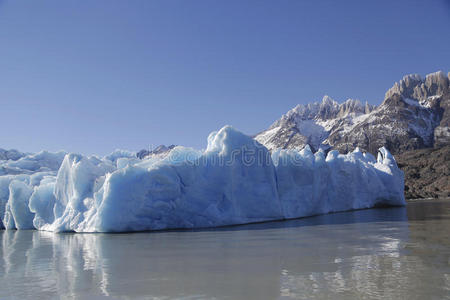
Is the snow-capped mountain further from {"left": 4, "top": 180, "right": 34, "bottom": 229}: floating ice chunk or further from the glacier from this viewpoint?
{"left": 4, "top": 180, "right": 34, "bottom": 229}: floating ice chunk

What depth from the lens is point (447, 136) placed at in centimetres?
9438

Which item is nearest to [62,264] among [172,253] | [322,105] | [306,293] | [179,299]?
[172,253]

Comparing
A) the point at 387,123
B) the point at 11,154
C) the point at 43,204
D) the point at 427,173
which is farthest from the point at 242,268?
the point at 387,123

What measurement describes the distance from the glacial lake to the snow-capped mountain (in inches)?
3204

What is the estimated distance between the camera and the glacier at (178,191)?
14742 millimetres

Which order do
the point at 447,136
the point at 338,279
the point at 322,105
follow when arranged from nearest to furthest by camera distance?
the point at 338,279 < the point at 447,136 < the point at 322,105

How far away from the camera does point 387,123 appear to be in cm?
10100

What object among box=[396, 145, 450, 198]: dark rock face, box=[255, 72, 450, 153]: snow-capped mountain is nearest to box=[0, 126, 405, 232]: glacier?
box=[396, 145, 450, 198]: dark rock face

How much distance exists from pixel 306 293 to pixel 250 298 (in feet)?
2.58

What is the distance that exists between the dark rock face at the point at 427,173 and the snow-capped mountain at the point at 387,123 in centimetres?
2756

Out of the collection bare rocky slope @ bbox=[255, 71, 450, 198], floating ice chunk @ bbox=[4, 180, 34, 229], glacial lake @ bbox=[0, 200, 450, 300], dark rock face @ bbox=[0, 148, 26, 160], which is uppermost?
bare rocky slope @ bbox=[255, 71, 450, 198]

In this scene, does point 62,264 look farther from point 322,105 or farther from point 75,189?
point 322,105

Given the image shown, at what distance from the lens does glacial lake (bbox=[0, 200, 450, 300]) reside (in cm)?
557

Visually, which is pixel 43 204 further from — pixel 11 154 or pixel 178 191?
pixel 11 154
